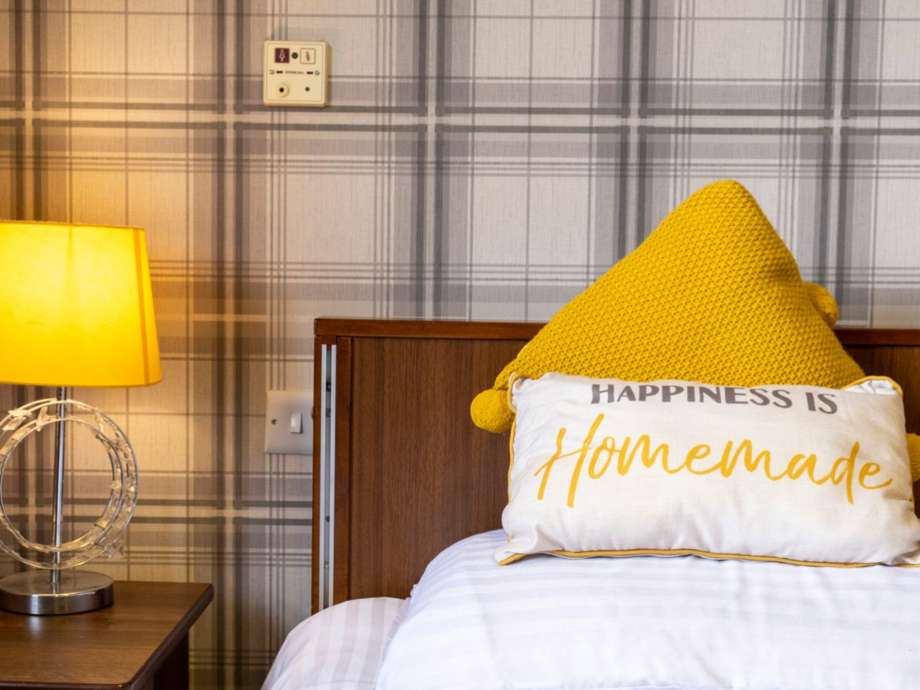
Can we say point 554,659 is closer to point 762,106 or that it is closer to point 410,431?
point 410,431

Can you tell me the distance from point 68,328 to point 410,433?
48 centimetres

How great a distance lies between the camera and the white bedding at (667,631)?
875mm

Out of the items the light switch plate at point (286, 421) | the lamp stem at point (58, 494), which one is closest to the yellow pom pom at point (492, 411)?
the light switch plate at point (286, 421)

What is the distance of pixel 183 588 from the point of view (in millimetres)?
1476

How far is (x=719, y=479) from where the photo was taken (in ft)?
3.56

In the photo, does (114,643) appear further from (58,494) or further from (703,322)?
(703,322)

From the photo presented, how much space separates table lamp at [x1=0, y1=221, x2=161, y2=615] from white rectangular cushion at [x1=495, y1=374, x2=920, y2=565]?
57 centimetres

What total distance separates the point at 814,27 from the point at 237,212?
941 millimetres

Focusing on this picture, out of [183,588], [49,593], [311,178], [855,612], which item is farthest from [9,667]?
[855,612]

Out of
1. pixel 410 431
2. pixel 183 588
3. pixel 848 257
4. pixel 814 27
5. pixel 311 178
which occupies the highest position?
pixel 814 27

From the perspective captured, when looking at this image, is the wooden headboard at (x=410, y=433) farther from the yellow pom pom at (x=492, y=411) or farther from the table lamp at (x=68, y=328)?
the table lamp at (x=68, y=328)

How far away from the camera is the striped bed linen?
1.10m

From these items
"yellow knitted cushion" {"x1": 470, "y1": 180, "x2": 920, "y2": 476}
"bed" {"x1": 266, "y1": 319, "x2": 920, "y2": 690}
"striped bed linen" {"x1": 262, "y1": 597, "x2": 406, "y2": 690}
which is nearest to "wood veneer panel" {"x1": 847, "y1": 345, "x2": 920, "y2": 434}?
"bed" {"x1": 266, "y1": 319, "x2": 920, "y2": 690}

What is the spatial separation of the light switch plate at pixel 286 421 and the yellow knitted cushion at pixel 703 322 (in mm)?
364
